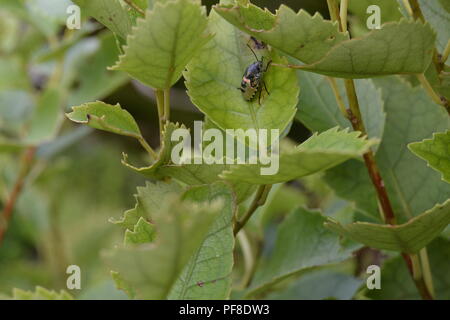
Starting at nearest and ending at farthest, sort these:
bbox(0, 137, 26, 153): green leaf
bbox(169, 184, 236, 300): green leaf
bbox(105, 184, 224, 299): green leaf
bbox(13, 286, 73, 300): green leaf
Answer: bbox(105, 184, 224, 299): green leaf → bbox(169, 184, 236, 300): green leaf → bbox(13, 286, 73, 300): green leaf → bbox(0, 137, 26, 153): green leaf

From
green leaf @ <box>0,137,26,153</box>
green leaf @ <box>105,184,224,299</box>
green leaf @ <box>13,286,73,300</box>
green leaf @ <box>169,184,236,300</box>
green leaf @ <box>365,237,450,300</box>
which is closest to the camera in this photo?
green leaf @ <box>105,184,224,299</box>

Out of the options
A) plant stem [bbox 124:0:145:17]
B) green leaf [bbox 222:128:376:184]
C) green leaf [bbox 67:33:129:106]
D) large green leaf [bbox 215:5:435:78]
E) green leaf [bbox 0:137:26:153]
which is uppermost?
green leaf [bbox 67:33:129:106]

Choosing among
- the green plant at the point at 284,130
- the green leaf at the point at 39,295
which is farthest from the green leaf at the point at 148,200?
the green leaf at the point at 39,295

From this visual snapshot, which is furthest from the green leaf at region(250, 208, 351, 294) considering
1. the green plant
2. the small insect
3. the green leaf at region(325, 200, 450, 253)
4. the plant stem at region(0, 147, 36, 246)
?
the plant stem at region(0, 147, 36, 246)

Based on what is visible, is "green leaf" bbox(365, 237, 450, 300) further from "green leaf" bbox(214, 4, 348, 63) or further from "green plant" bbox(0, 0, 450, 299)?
"green leaf" bbox(214, 4, 348, 63)

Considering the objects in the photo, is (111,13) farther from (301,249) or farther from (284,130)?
(301,249)

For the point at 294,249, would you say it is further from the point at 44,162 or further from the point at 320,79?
the point at 44,162

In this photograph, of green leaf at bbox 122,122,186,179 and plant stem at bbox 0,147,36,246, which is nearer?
green leaf at bbox 122,122,186,179

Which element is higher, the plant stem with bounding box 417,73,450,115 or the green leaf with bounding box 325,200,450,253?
the plant stem with bounding box 417,73,450,115
